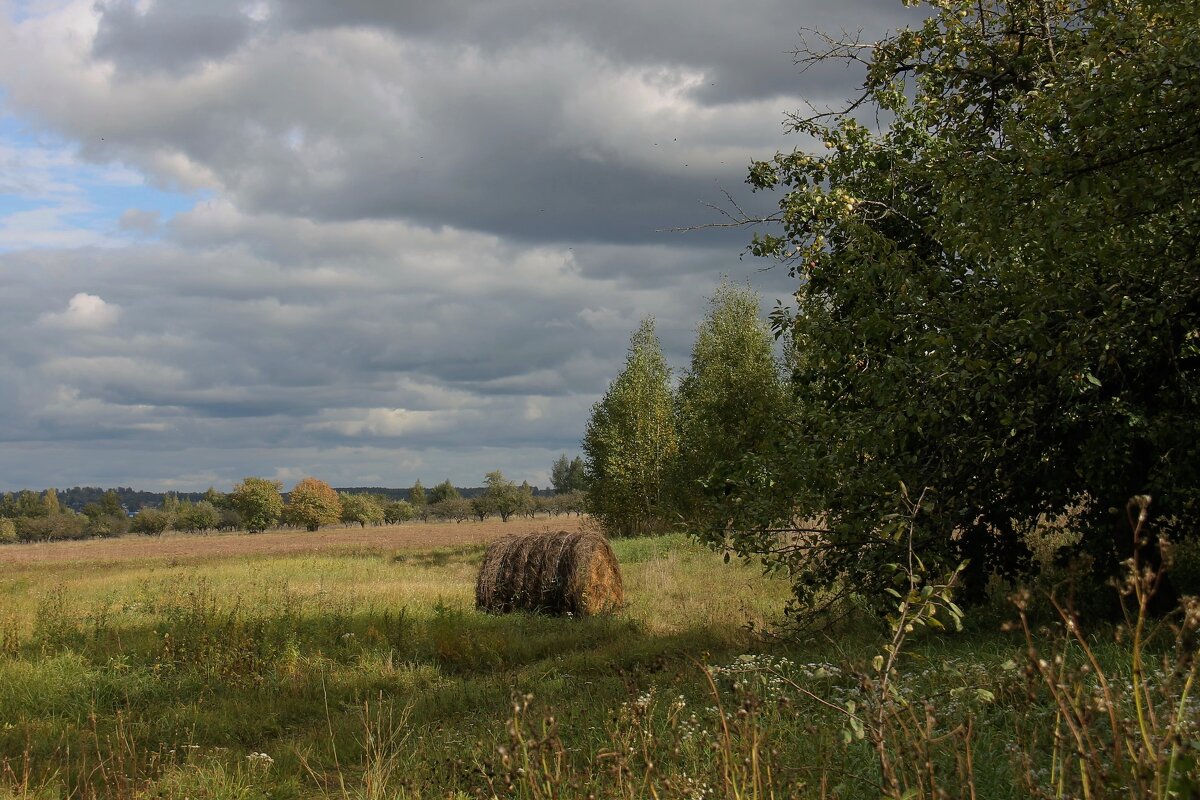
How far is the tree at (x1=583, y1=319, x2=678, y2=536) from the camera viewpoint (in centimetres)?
4712

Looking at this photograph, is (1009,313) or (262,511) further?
(262,511)

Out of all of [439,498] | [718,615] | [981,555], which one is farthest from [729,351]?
[439,498]

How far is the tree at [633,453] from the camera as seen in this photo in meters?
47.1

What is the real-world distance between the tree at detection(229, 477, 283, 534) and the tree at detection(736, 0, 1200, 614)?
4239 inches

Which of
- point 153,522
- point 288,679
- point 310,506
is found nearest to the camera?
point 288,679

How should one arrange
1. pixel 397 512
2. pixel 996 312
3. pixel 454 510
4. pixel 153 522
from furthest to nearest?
pixel 397 512
pixel 454 510
pixel 153 522
pixel 996 312

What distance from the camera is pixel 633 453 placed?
47.8 metres

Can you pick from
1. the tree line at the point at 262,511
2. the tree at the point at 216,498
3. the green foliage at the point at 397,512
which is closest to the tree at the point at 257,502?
the tree line at the point at 262,511

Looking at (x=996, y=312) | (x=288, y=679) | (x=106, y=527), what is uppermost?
(x=996, y=312)

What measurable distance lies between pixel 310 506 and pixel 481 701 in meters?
99.3

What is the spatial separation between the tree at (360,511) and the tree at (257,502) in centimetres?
1858

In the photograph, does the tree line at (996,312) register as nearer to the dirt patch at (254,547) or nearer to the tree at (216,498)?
the dirt patch at (254,547)

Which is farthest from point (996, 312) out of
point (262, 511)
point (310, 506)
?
point (262, 511)

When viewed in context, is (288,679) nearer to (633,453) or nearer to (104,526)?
(633,453)
